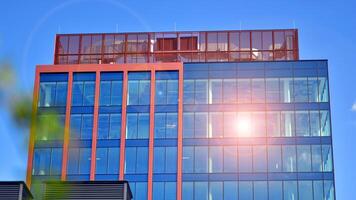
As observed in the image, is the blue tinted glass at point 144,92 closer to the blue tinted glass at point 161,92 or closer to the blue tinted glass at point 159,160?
the blue tinted glass at point 161,92

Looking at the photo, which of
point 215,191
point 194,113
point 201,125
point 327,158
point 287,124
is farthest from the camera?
Answer: point 194,113

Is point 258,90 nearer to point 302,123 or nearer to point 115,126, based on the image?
point 302,123

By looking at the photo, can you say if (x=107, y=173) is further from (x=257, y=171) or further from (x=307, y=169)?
(x=307, y=169)

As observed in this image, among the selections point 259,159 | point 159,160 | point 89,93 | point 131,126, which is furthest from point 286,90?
point 89,93

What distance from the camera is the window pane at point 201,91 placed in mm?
78000

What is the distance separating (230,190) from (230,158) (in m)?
3.55

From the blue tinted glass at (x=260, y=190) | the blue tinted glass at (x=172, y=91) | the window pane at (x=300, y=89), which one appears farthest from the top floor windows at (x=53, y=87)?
the window pane at (x=300, y=89)

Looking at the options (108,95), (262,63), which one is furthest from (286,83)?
(108,95)

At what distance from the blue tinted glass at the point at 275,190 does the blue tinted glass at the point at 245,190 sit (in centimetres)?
205

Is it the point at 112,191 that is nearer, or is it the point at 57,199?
the point at 57,199

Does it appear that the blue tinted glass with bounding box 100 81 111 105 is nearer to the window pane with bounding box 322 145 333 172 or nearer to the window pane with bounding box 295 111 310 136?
the window pane with bounding box 295 111 310 136

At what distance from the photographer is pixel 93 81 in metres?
79.7

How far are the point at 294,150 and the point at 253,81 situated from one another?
9.01 metres

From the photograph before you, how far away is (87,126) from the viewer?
77875mm
